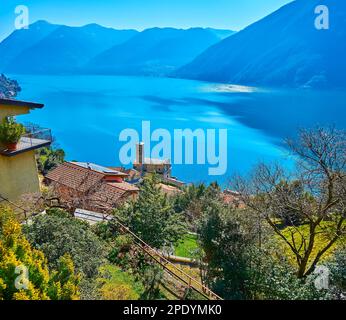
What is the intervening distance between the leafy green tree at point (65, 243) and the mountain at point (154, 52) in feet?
455

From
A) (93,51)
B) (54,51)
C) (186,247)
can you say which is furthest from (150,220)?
(93,51)

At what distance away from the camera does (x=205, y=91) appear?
322ft

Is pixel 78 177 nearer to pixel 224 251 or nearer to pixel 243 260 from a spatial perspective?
pixel 224 251

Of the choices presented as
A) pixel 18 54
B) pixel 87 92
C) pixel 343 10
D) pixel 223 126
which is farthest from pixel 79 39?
pixel 223 126

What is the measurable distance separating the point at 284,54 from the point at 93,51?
77.2 m

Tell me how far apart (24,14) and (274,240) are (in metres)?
6.86

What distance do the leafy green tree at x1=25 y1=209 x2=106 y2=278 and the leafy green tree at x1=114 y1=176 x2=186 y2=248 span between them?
7.76 ft

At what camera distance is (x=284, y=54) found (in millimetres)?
116500

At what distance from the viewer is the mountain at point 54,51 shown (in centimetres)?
14235

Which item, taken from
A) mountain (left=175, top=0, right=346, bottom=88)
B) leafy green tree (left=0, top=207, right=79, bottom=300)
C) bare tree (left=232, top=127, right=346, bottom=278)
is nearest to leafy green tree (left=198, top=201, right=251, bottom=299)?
bare tree (left=232, top=127, right=346, bottom=278)

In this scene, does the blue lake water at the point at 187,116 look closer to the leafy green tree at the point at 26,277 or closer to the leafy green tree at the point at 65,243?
the leafy green tree at the point at 65,243

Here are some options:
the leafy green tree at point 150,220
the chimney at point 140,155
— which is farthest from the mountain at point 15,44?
the leafy green tree at point 150,220
